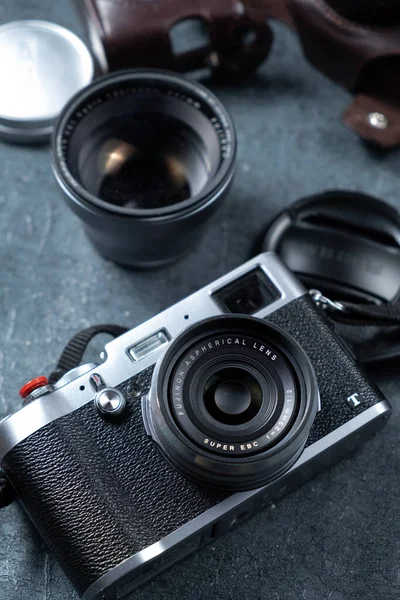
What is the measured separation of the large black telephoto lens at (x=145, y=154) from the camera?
0.95 metres

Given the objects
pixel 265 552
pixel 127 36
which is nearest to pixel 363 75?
pixel 127 36

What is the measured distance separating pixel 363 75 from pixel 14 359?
0.54 meters

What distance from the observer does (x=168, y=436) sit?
78 centimetres

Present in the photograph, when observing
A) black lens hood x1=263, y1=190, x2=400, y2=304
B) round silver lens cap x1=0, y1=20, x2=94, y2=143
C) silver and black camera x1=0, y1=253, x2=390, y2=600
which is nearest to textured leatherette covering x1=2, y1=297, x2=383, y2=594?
silver and black camera x1=0, y1=253, x2=390, y2=600

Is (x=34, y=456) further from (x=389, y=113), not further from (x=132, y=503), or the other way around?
(x=389, y=113)

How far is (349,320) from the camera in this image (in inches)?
38.6

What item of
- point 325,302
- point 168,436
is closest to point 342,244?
point 325,302

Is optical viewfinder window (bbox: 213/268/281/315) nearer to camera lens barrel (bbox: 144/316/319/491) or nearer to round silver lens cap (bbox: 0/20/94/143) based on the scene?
camera lens barrel (bbox: 144/316/319/491)

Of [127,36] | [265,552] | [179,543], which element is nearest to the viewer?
[179,543]

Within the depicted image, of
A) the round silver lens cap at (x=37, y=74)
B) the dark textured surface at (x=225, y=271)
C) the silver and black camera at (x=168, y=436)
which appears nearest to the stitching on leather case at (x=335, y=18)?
the dark textured surface at (x=225, y=271)

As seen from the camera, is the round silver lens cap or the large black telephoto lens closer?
the large black telephoto lens

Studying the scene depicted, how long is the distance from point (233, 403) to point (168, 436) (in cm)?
7

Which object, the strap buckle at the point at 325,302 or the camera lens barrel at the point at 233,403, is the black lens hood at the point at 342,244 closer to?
the strap buckle at the point at 325,302

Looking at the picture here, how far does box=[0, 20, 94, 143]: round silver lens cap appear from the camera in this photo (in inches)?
43.5
